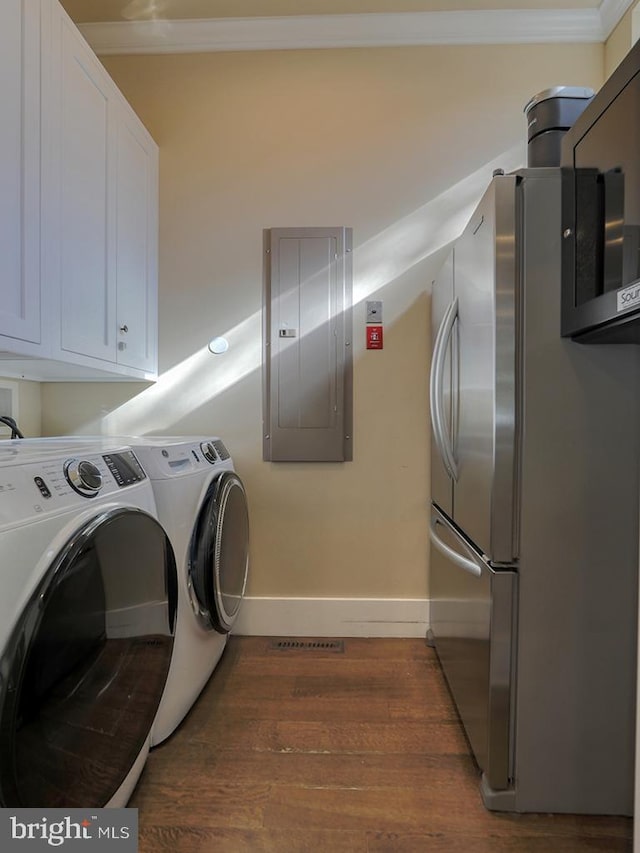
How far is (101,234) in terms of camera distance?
5.47 ft

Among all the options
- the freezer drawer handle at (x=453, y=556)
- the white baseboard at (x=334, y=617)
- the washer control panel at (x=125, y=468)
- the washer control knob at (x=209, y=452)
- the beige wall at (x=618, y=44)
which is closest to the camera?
the washer control panel at (x=125, y=468)

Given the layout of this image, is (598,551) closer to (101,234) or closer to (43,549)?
(43,549)

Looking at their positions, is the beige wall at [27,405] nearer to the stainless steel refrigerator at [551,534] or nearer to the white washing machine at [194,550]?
the white washing machine at [194,550]

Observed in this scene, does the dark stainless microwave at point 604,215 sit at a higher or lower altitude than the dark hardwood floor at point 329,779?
higher

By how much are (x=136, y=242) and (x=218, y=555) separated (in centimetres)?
139

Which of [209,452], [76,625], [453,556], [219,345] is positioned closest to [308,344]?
[219,345]

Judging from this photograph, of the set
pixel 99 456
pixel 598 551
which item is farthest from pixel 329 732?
pixel 99 456

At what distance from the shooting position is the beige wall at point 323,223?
7.02 ft

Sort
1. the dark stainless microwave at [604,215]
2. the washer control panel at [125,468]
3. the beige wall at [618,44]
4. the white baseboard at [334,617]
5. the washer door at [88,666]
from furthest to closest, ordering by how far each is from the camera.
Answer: the white baseboard at [334,617]
the beige wall at [618,44]
the washer control panel at [125,468]
the dark stainless microwave at [604,215]
the washer door at [88,666]

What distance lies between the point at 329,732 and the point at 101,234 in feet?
6.42

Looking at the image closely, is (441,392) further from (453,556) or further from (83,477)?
(83,477)

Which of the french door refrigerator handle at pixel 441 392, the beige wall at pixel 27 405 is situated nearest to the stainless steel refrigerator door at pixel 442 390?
the french door refrigerator handle at pixel 441 392

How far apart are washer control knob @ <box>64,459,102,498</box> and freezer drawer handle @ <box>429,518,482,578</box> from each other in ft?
3.46

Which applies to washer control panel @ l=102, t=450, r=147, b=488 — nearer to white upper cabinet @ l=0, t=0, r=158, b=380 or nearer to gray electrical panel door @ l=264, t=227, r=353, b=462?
white upper cabinet @ l=0, t=0, r=158, b=380
